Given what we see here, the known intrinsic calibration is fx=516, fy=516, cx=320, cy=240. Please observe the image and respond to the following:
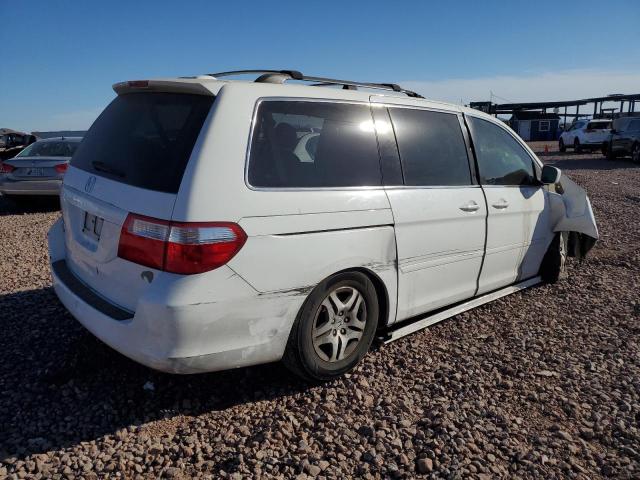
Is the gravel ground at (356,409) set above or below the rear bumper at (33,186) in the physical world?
below

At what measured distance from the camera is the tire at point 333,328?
301 centimetres

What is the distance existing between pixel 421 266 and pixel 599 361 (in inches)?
57.7

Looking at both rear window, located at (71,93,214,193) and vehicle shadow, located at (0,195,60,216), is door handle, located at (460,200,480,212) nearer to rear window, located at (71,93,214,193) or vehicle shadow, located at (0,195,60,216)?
rear window, located at (71,93,214,193)

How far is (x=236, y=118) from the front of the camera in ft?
9.07

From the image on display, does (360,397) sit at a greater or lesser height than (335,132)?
lesser

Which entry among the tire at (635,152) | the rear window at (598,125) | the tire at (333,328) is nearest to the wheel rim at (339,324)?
the tire at (333,328)

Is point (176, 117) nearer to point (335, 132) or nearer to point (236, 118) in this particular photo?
point (236, 118)

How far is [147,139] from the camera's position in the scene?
2930 millimetres

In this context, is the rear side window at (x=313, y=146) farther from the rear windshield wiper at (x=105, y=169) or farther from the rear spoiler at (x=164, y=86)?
the rear windshield wiper at (x=105, y=169)

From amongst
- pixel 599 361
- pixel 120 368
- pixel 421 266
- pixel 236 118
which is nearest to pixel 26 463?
pixel 120 368

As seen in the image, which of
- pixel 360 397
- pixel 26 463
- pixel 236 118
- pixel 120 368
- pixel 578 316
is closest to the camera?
pixel 26 463

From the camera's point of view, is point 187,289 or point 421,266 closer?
point 187,289

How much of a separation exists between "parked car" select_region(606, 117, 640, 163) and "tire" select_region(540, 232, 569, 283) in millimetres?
19059

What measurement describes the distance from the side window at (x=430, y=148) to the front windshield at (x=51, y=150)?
28.2 ft
